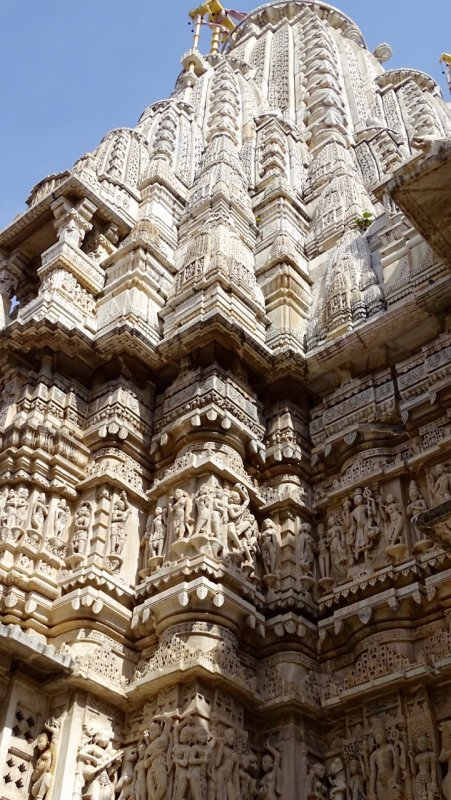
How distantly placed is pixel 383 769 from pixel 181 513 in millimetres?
3889

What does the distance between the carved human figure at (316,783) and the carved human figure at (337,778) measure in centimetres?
7

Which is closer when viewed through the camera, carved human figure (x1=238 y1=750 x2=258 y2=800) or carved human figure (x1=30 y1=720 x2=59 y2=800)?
carved human figure (x1=30 y1=720 x2=59 y2=800)

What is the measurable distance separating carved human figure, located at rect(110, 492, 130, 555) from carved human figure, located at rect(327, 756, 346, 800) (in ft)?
11.6

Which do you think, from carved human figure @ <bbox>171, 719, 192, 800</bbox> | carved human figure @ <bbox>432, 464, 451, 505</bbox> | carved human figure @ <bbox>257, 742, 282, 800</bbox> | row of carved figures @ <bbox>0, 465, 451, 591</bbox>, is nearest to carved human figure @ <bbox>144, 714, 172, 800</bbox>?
carved human figure @ <bbox>171, 719, 192, 800</bbox>

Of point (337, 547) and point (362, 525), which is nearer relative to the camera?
point (362, 525)

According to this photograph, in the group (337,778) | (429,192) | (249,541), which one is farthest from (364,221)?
(337,778)

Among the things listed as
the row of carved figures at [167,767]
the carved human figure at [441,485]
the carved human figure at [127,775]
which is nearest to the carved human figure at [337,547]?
the carved human figure at [441,485]

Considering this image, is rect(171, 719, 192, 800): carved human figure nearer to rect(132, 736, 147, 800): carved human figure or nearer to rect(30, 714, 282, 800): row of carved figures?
rect(30, 714, 282, 800): row of carved figures

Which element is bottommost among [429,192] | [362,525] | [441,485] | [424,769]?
[424,769]

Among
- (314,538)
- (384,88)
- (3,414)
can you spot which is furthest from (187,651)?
(384,88)

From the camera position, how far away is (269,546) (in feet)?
36.9

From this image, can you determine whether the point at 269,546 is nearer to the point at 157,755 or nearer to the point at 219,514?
the point at 219,514

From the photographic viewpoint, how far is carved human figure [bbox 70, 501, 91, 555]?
35.3 feet

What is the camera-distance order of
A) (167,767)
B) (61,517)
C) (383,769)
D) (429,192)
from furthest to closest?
(61,517) → (429,192) → (167,767) → (383,769)
